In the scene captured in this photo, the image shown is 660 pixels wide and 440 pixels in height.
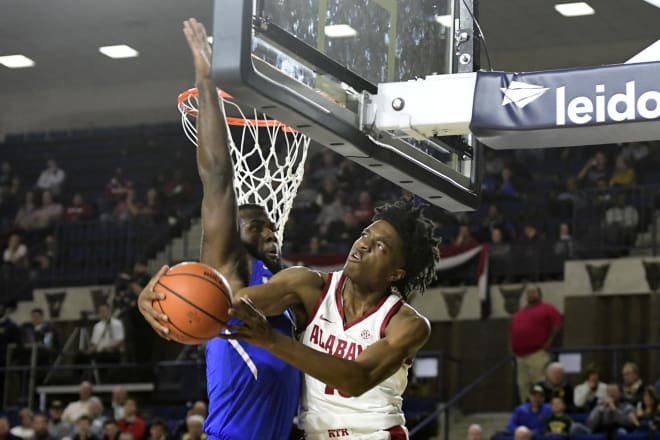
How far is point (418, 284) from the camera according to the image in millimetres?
4848

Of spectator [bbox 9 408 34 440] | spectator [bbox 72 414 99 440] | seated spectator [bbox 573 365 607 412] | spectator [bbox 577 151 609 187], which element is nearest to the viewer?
seated spectator [bbox 573 365 607 412]

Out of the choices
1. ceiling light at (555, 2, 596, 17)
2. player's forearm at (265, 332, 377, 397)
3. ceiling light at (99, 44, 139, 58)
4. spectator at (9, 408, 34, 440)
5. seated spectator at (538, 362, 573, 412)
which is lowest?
spectator at (9, 408, 34, 440)

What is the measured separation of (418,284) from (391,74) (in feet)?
2.82

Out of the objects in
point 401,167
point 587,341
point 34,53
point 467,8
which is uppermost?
point 34,53

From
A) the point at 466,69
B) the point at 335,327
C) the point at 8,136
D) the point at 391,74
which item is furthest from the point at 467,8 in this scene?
the point at 8,136

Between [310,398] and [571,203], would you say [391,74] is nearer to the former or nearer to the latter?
[310,398]

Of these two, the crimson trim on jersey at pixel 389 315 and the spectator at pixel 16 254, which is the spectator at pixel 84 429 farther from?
the crimson trim on jersey at pixel 389 315

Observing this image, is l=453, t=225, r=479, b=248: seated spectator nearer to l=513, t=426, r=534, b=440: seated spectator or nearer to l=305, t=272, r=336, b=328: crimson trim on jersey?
l=513, t=426, r=534, b=440: seated spectator

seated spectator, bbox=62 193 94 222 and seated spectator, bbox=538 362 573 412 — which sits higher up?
seated spectator, bbox=62 193 94 222

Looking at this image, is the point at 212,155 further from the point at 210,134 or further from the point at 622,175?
the point at 622,175

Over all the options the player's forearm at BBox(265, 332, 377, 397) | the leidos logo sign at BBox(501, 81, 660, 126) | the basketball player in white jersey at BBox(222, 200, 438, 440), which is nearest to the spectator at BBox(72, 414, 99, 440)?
the basketball player in white jersey at BBox(222, 200, 438, 440)

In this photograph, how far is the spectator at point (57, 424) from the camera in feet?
45.0

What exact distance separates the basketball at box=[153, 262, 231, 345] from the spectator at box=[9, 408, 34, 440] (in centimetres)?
1039

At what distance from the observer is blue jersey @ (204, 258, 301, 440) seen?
475cm
